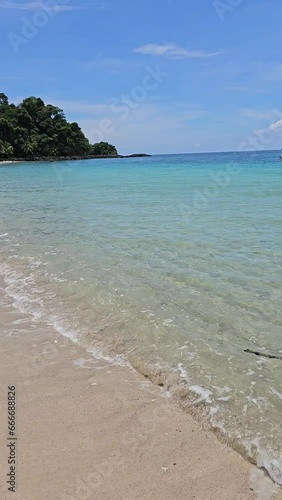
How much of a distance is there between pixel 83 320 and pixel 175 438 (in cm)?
286

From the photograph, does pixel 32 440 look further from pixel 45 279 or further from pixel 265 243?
pixel 265 243

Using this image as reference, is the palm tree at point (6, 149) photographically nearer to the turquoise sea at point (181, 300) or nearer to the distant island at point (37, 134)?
the distant island at point (37, 134)

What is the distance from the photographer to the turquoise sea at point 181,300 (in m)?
4.13

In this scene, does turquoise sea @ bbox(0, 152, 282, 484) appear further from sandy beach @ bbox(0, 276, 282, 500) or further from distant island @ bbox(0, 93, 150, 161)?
distant island @ bbox(0, 93, 150, 161)

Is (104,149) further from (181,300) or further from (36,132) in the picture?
(181,300)

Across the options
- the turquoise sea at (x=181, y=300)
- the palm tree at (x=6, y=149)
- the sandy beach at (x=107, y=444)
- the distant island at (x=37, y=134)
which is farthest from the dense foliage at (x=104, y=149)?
the sandy beach at (x=107, y=444)

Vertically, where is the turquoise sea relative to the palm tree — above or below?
below

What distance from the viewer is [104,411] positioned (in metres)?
3.95

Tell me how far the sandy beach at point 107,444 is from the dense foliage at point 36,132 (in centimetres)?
9786

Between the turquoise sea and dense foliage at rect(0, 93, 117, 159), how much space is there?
9098 cm

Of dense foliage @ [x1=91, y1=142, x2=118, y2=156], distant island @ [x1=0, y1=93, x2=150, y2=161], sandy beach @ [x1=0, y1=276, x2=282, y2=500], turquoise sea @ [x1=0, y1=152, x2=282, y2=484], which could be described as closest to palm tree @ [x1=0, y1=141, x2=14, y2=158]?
distant island @ [x1=0, y1=93, x2=150, y2=161]

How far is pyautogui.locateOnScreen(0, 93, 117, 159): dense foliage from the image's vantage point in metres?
101

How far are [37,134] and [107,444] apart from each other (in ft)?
374

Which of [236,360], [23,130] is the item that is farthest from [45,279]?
[23,130]
